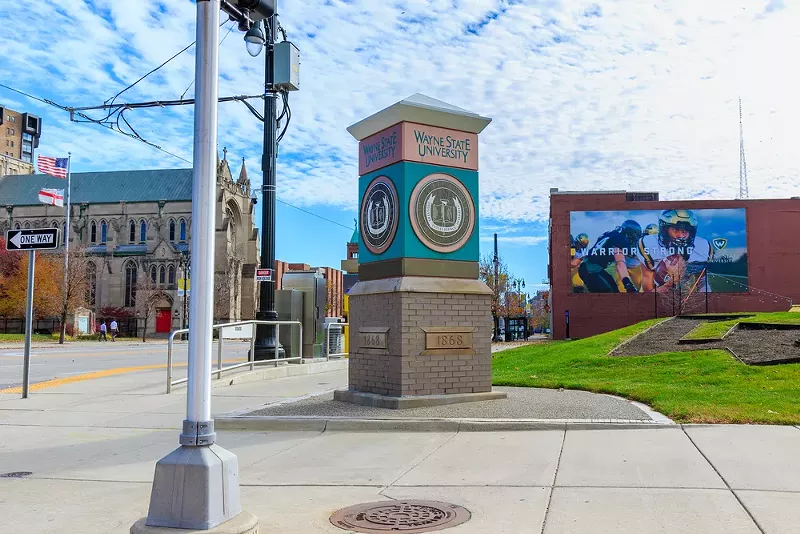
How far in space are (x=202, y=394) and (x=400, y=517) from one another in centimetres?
163

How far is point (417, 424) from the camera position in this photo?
8.45 m

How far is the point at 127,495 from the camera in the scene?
5918 millimetres

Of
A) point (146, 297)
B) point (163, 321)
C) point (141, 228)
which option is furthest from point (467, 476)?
point (141, 228)

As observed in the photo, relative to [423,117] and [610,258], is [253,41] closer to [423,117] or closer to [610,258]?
[423,117]

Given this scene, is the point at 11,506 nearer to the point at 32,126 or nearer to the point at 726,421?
the point at 726,421

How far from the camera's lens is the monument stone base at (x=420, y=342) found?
959 centimetres

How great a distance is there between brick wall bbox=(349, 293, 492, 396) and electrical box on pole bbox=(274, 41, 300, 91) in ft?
29.1

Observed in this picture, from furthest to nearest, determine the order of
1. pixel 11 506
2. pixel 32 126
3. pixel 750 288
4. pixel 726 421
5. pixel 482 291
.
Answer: pixel 32 126
pixel 750 288
pixel 482 291
pixel 726 421
pixel 11 506

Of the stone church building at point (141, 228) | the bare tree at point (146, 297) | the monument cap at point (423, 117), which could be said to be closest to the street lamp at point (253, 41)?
the monument cap at point (423, 117)

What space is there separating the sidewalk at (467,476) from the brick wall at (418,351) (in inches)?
54.2

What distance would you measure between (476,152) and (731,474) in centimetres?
606

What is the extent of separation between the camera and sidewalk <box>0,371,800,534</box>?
192 inches

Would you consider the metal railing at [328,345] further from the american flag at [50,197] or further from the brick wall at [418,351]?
the brick wall at [418,351]

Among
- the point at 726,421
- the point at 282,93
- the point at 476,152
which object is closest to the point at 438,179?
the point at 476,152
